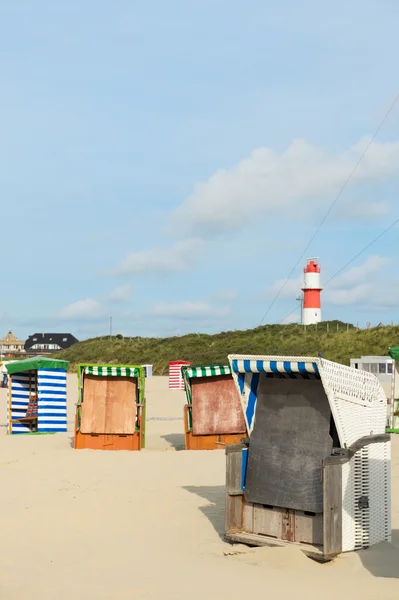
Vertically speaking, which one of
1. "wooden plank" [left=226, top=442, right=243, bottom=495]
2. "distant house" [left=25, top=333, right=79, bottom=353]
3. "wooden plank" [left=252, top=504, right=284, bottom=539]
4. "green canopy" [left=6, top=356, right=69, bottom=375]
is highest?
"distant house" [left=25, top=333, right=79, bottom=353]

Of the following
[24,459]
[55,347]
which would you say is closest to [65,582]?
[24,459]

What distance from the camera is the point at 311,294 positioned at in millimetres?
79812

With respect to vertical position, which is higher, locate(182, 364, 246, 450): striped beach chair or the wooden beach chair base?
locate(182, 364, 246, 450): striped beach chair

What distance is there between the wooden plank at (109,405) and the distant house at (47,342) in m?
131

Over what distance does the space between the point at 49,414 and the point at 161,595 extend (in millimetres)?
14734

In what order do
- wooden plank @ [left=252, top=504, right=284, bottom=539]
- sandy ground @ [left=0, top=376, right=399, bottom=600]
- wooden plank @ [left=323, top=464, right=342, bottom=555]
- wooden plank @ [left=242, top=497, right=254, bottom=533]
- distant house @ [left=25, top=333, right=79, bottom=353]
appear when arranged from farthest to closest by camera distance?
distant house @ [left=25, top=333, right=79, bottom=353]
wooden plank @ [left=242, top=497, right=254, bottom=533]
wooden plank @ [left=252, top=504, right=284, bottom=539]
wooden plank @ [left=323, top=464, right=342, bottom=555]
sandy ground @ [left=0, top=376, right=399, bottom=600]

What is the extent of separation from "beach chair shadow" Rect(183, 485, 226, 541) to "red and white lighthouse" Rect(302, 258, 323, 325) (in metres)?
68.7

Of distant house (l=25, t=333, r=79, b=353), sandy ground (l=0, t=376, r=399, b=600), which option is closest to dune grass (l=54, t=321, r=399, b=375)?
sandy ground (l=0, t=376, r=399, b=600)

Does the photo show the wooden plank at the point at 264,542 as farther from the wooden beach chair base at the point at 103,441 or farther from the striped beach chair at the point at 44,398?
the striped beach chair at the point at 44,398

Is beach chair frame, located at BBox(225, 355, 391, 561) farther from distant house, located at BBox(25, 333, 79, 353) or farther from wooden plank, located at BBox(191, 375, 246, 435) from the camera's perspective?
distant house, located at BBox(25, 333, 79, 353)

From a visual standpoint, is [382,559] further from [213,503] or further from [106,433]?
[106,433]

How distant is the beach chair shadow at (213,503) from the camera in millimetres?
9141

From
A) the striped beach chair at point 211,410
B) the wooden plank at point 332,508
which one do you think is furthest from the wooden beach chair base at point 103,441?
the wooden plank at point 332,508

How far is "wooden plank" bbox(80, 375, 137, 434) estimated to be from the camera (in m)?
16.2
